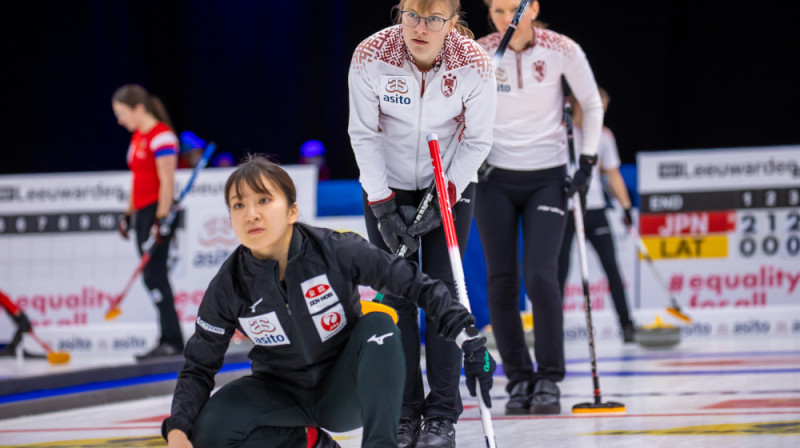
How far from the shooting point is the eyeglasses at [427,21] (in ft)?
9.66

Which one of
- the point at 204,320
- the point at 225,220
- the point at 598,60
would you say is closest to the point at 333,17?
the point at 598,60

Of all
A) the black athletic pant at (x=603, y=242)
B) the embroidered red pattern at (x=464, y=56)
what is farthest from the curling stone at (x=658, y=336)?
the embroidered red pattern at (x=464, y=56)

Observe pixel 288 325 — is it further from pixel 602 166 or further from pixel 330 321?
pixel 602 166

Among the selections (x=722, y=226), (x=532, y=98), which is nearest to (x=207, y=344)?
(x=532, y=98)

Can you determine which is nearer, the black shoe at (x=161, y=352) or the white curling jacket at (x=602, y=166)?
the black shoe at (x=161, y=352)

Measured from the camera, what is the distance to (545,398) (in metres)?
3.76

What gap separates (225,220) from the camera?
24.0ft

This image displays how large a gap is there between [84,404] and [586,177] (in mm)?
2625

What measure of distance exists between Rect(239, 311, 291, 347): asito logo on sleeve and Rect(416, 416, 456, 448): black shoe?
1.94 feet

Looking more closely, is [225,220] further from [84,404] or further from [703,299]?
[703,299]

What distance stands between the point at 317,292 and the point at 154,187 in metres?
4.11

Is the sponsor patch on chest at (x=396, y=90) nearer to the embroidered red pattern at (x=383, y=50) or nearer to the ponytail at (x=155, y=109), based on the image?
the embroidered red pattern at (x=383, y=50)

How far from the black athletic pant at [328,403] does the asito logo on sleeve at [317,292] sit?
0.10 m

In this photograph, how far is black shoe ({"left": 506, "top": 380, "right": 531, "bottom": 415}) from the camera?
12.3ft
